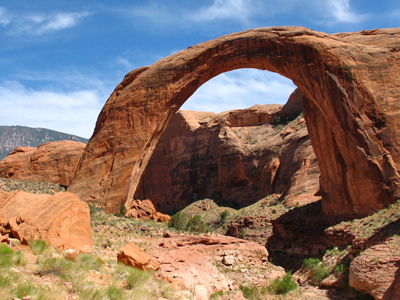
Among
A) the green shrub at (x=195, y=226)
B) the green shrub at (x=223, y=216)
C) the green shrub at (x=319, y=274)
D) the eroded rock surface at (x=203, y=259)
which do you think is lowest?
the green shrub at (x=223, y=216)

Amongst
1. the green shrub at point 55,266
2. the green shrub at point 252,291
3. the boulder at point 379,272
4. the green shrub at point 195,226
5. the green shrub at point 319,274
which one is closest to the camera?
the green shrub at point 55,266

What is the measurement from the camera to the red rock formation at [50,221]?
10.3 metres

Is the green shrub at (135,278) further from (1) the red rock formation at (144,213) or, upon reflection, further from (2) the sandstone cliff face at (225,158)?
(2) the sandstone cliff face at (225,158)

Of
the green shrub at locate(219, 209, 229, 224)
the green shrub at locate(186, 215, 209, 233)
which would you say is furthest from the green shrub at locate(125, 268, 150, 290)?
the green shrub at locate(219, 209, 229, 224)

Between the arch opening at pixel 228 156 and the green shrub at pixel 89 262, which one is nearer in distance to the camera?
the green shrub at pixel 89 262

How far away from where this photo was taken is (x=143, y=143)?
20.4 metres

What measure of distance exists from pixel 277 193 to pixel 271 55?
47.0ft

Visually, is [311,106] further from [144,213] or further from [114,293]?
[114,293]

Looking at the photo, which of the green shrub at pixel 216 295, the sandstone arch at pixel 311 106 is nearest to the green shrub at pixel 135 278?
the green shrub at pixel 216 295

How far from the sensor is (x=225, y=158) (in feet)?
140

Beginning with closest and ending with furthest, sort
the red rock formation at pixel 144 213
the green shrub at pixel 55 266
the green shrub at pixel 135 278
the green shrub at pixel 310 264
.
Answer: the green shrub at pixel 55 266 → the green shrub at pixel 135 278 → the green shrub at pixel 310 264 → the red rock formation at pixel 144 213

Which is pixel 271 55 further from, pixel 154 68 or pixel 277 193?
pixel 277 193

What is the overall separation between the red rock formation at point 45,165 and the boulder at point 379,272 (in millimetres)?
24319

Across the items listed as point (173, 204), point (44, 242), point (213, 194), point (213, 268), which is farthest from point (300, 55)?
point (173, 204)
